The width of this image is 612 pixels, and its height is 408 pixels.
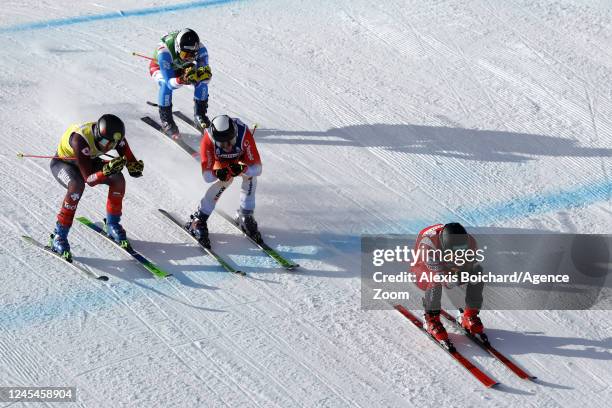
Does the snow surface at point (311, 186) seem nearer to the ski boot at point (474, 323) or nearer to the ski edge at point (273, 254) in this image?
the ski edge at point (273, 254)

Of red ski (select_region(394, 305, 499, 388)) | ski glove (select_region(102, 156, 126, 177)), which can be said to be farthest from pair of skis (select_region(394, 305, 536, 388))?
ski glove (select_region(102, 156, 126, 177))

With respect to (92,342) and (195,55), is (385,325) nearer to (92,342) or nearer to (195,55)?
(92,342)

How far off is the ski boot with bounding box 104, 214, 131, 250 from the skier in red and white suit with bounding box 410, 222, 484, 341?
9.67 ft

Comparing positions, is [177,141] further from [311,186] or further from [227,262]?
[227,262]

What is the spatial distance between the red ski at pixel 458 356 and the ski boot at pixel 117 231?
2794 mm

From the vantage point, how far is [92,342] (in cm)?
815

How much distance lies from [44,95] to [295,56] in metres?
3.63

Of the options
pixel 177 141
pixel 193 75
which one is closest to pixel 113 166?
pixel 193 75

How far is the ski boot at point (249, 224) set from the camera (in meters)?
9.59

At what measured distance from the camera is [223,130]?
890 centimetres

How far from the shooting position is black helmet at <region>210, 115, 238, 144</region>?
891cm

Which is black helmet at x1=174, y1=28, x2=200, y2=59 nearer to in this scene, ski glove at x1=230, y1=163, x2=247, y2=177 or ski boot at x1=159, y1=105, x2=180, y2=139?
ski boot at x1=159, y1=105, x2=180, y2=139

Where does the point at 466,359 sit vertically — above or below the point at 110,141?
below

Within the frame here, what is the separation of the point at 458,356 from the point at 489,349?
322 millimetres
